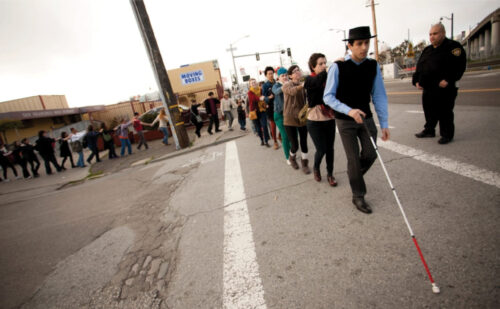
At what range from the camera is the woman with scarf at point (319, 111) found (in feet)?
10.9

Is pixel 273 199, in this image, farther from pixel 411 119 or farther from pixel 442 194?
pixel 411 119

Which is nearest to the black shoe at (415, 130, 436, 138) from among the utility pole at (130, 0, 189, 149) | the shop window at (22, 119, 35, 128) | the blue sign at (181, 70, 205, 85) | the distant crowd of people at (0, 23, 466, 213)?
the distant crowd of people at (0, 23, 466, 213)

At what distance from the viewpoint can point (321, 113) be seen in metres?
3.40

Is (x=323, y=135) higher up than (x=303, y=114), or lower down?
lower down

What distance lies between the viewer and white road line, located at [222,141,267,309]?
204 centimetres

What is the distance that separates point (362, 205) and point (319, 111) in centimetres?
140

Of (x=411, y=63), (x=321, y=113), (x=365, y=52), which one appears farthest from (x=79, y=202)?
(x=411, y=63)

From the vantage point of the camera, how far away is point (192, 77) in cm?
2877

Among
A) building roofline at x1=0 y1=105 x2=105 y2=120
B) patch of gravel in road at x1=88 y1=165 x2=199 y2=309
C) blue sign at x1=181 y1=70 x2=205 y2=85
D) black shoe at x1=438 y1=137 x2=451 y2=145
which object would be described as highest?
blue sign at x1=181 y1=70 x2=205 y2=85

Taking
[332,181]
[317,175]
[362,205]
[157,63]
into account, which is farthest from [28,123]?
[362,205]

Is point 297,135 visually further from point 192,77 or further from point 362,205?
point 192,77

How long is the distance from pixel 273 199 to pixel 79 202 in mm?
5140

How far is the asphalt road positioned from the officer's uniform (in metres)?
0.52

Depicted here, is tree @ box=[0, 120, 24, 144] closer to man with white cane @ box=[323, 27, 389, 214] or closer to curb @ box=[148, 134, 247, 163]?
curb @ box=[148, 134, 247, 163]
